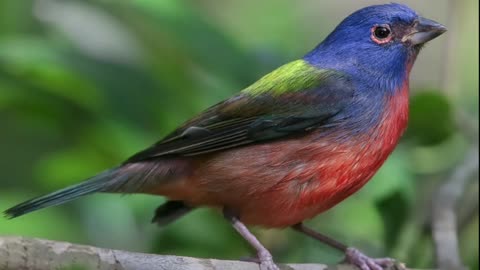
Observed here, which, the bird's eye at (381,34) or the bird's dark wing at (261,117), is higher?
the bird's eye at (381,34)

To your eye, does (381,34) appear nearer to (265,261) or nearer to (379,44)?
(379,44)

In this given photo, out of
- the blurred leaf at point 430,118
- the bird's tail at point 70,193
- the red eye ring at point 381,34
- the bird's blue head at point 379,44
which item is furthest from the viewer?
the blurred leaf at point 430,118

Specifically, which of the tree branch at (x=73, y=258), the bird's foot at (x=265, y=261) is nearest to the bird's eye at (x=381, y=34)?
the bird's foot at (x=265, y=261)

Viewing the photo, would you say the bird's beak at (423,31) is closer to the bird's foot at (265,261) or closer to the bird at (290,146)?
the bird at (290,146)

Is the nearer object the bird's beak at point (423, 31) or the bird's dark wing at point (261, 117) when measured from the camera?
the bird's dark wing at point (261, 117)

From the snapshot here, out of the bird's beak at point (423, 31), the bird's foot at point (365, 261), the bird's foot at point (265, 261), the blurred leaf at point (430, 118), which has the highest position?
the bird's beak at point (423, 31)

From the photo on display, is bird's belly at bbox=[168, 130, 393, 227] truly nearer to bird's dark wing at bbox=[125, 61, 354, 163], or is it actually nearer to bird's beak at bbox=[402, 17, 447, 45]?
bird's dark wing at bbox=[125, 61, 354, 163]

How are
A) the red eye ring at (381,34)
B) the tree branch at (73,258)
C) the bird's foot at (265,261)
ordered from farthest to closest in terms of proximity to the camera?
the red eye ring at (381,34) → the bird's foot at (265,261) → the tree branch at (73,258)

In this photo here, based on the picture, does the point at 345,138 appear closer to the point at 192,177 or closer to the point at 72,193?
the point at 192,177
